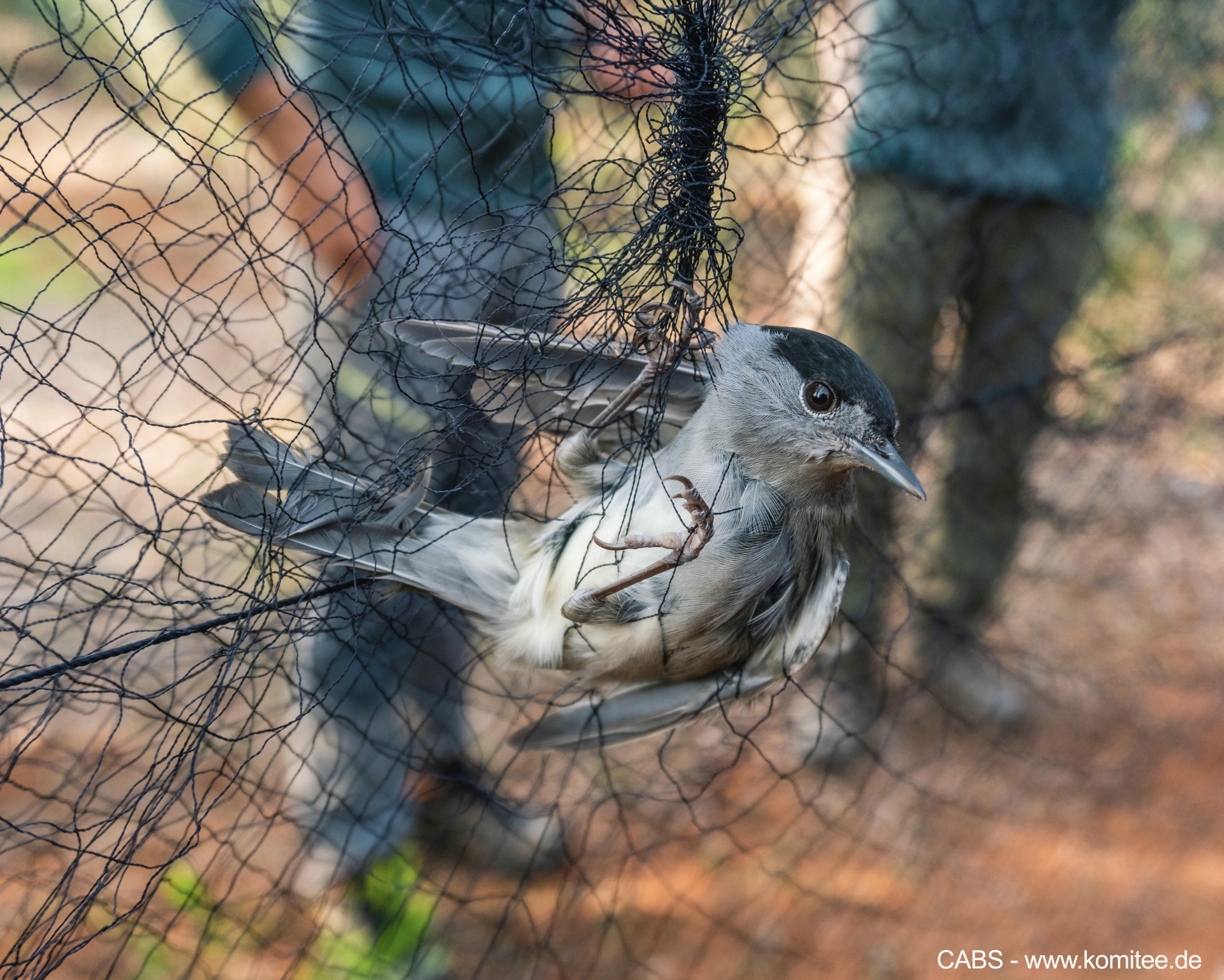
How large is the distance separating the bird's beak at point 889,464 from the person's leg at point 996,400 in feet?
4.11

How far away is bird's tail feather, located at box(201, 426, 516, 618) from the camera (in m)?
1.55

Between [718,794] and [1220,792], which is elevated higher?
[1220,792]

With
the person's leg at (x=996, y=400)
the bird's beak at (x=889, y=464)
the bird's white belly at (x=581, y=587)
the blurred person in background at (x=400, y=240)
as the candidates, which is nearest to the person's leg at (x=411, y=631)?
the blurred person in background at (x=400, y=240)

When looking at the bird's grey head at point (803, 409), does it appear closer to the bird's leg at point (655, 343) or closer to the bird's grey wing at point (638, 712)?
the bird's leg at point (655, 343)

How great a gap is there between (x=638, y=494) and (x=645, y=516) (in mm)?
78

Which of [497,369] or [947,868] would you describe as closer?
[497,369]

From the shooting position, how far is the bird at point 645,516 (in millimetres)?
1547

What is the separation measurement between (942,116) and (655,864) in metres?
2.44

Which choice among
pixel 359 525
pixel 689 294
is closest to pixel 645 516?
pixel 689 294

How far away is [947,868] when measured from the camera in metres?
3.24

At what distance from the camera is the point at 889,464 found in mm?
1563

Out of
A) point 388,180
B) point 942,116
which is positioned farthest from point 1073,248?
point 388,180

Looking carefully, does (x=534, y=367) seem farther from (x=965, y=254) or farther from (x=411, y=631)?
(x=965, y=254)

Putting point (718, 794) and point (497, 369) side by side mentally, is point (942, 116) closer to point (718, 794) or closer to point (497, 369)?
point (497, 369)
